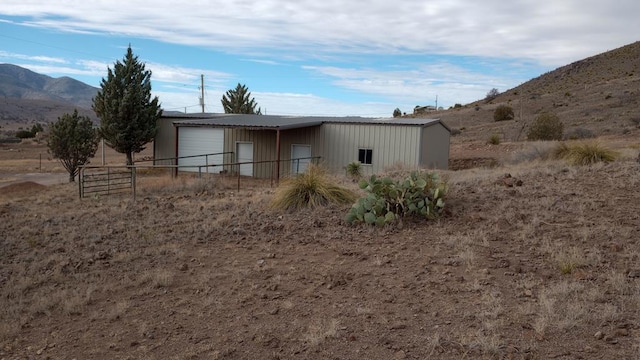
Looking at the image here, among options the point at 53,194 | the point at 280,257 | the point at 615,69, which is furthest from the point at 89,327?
the point at 615,69

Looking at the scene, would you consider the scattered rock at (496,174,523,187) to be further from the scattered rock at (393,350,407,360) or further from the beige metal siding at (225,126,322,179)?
the beige metal siding at (225,126,322,179)

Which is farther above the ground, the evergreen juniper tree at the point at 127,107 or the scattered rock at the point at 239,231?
the evergreen juniper tree at the point at 127,107

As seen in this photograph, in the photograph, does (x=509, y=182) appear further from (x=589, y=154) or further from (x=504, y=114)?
(x=504, y=114)

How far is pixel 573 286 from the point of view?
5953 mm

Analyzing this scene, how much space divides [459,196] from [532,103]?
180 ft

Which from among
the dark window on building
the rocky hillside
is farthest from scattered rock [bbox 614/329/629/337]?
the rocky hillside

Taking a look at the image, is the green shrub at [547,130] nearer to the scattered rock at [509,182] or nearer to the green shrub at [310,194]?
the scattered rock at [509,182]

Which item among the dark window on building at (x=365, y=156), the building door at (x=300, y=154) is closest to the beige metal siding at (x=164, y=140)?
the building door at (x=300, y=154)

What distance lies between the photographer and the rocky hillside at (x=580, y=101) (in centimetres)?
4134

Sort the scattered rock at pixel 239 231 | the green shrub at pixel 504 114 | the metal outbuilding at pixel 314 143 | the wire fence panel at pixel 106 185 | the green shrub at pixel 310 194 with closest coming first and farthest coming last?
the scattered rock at pixel 239 231 < the green shrub at pixel 310 194 < the wire fence panel at pixel 106 185 < the metal outbuilding at pixel 314 143 < the green shrub at pixel 504 114

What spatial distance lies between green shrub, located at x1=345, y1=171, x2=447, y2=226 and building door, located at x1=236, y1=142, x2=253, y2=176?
1872 cm

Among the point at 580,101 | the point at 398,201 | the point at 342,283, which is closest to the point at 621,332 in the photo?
the point at 342,283

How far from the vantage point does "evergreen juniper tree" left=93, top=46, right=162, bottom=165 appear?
30.4m

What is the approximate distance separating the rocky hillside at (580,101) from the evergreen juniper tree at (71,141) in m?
28.2
